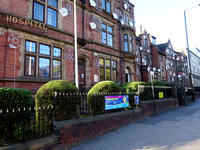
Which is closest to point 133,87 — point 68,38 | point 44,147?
point 68,38

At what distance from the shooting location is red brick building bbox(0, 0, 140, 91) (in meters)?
8.13

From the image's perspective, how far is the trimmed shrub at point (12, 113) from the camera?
3.64m

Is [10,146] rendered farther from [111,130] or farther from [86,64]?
[86,64]

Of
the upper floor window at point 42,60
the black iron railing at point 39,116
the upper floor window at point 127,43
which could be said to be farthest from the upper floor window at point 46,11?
the upper floor window at point 127,43

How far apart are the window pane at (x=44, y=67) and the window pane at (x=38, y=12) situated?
305 centimetres

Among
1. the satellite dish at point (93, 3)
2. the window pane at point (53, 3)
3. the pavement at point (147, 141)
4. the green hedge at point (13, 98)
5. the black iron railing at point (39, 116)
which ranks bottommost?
the pavement at point (147, 141)

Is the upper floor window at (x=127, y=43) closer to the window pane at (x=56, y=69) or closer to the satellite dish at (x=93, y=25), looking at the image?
the satellite dish at (x=93, y=25)

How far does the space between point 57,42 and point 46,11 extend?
2.42 metres

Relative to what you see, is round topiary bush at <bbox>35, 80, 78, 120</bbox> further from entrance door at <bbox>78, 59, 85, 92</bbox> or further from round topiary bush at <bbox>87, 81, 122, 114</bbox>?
entrance door at <bbox>78, 59, 85, 92</bbox>

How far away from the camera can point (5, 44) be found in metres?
7.93

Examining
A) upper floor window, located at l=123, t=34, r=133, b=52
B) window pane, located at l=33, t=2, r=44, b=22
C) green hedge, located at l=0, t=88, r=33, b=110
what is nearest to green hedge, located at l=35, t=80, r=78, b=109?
green hedge, located at l=0, t=88, r=33, b=110

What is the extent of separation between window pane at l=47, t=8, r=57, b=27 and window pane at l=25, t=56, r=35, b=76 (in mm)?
3315

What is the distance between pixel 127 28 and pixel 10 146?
17.6m

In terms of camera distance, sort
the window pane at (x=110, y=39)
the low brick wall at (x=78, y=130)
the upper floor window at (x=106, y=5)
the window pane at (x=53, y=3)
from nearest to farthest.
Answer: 1. the low brick wall at (x=78, y=130)
2. the window pane at (x=53, y=3)
3. the upper floor window at (x=106, y=5)
4. the window pane at (x=110, y=39)
